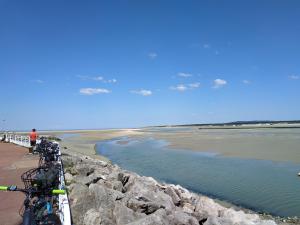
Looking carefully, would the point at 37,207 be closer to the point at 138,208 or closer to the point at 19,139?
the point at 138,208

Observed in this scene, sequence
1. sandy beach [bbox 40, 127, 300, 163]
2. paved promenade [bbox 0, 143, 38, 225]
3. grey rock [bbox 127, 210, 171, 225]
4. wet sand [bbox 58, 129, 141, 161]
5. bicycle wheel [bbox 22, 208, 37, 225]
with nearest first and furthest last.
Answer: bicycle wheel [bbox 22, 208, 37, 225] → grey rock [bbox 127, 210, 171, 225] → paved promenade [bbox 0, 143, 38, 225] → sandy beach [bbox 40, 127, 300, 163] → wet sand [bbox 58, 129, 141, 161]

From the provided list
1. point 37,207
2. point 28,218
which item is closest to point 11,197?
point 37,207

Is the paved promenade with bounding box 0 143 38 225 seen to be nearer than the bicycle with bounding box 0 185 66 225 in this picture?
No

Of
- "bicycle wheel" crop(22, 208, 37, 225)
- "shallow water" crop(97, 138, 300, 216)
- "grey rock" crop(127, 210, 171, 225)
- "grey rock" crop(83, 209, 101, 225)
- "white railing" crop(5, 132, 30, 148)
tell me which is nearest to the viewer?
"bicycle wheel" crop(22, 208, 37, 225)

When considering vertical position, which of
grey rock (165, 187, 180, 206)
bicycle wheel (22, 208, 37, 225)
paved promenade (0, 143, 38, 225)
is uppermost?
bicycle wheel (22, 208, 37, 225)

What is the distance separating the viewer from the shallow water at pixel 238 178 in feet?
42.1

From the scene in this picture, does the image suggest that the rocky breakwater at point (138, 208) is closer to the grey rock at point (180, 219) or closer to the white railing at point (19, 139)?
→ the grey rock at point (180, 219)

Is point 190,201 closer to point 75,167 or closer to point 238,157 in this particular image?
point 75,167

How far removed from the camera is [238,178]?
17.1m

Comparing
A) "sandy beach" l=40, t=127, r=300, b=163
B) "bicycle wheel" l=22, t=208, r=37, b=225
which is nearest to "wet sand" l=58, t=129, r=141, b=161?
"sandy beach" l=40, t=127, r=300, b=163

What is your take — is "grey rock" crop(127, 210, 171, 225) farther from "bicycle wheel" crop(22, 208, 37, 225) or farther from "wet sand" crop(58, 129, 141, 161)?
"wet sand" crop(58, 129, 141, 161)

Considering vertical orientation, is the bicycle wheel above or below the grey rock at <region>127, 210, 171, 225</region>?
above

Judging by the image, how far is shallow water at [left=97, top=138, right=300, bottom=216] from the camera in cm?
1284

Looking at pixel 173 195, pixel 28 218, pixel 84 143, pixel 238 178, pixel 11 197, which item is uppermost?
pixel 28 218
